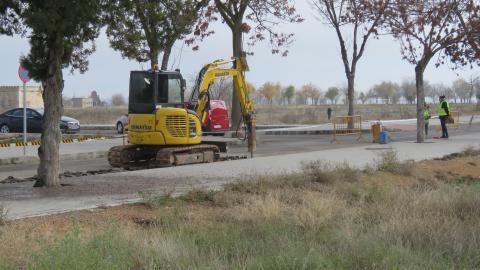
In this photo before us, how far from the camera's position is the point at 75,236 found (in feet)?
22.5

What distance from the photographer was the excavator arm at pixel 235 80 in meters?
21.7

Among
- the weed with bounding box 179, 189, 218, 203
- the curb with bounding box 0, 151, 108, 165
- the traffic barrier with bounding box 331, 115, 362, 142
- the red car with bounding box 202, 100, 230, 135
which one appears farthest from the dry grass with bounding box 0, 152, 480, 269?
the traffic barrier with bounding box 331, 115, 362, 142

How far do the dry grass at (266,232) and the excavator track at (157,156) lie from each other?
16.8 feet

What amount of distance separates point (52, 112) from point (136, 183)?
228 cm

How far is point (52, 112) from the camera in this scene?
12609 millimetres

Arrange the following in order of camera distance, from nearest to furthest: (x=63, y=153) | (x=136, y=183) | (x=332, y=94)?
(x=136, y=183)
(x=63, y=153)
(x=332, y=94)

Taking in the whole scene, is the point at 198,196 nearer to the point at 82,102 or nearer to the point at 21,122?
the point at 21,122

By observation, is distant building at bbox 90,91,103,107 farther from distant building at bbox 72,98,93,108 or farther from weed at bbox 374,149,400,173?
weed at bbox 374,149,400,173

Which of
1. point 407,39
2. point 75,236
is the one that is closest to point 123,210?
point 75,236

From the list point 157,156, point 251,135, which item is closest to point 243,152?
point 251,135

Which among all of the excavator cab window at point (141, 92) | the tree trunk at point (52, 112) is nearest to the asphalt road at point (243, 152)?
the excavator cab window at point (141, 92)

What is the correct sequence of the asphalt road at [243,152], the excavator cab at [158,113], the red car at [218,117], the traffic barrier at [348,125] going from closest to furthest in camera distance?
1. the excavator cab at [158,113]
2. the asphalt road at [243,152]
3. the red car at [218,117]
4. the traffic barrier at [348,125]

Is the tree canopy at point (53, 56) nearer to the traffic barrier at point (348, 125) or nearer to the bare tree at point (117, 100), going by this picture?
the traffic barrier at point (348, 125)

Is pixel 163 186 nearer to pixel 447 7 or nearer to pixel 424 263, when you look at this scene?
pixel 424 263
